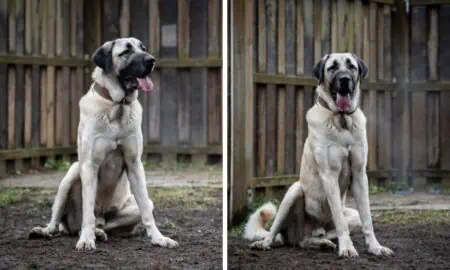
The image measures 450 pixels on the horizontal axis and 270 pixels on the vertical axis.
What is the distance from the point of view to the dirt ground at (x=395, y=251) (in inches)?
179

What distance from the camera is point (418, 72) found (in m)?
4.66

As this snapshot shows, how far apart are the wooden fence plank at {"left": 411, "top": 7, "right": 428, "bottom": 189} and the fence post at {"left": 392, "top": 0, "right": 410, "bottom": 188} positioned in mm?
27

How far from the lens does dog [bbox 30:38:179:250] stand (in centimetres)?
456

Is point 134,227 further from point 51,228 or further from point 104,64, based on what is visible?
point 104,64

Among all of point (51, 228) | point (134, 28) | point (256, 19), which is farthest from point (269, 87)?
point (51, 228)

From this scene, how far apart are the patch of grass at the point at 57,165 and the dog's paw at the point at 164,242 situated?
0.51 meters

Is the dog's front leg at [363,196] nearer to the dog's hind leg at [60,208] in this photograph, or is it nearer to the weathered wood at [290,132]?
the weathered wood at [290,132]

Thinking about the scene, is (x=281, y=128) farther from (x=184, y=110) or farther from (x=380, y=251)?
(x=380, y=251)

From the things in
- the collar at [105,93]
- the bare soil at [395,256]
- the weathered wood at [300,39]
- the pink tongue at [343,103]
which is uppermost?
the weathered wood at [300,39]

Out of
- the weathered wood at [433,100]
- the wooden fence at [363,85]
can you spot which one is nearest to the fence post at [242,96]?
the wooden fence at [363,85]

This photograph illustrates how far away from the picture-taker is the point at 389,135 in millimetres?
4660

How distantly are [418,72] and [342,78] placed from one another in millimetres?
387

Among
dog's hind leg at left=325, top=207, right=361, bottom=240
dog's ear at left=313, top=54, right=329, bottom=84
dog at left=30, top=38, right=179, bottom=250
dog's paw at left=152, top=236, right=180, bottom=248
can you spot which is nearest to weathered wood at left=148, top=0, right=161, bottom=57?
dog at left=30, top=38, right=179, bottom=250

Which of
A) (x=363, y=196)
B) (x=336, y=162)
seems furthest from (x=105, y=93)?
(x=363, y=196)
